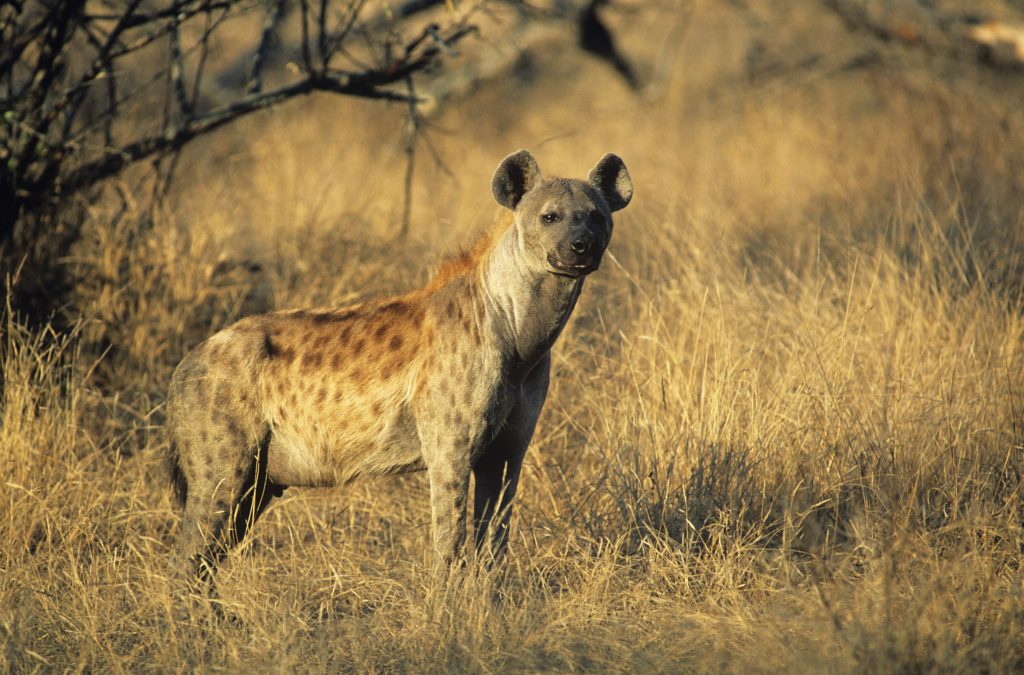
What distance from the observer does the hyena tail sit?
12.4 ft

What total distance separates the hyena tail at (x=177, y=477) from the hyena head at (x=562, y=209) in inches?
57.1

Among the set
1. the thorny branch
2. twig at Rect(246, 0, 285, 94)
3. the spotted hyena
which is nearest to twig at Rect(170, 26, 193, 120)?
the thorny branch

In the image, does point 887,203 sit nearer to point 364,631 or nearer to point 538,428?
point 538,428

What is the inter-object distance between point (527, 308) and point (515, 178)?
1.68ft

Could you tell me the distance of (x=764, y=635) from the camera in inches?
124

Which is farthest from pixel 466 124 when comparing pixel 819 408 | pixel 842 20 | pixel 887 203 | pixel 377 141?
pixel 819 408

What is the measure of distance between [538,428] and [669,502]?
3.25 feet

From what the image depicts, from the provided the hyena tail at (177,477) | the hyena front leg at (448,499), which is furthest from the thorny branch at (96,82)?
the hyena front leg at (448,499)

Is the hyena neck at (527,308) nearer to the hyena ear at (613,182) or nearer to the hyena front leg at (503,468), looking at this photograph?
the hyena front leg at (503,468)

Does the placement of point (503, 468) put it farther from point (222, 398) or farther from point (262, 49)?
point (262, 49)

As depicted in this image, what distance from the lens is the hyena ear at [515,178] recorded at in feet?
11.9

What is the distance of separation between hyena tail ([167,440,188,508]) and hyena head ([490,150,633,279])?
1451 mm

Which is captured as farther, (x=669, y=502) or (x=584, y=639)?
(x=669, y=502)

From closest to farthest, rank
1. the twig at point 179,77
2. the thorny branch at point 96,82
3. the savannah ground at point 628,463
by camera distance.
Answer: the savannah ground at point 628,463, the thorny branch at point 96,82, the twig at point 179,77
